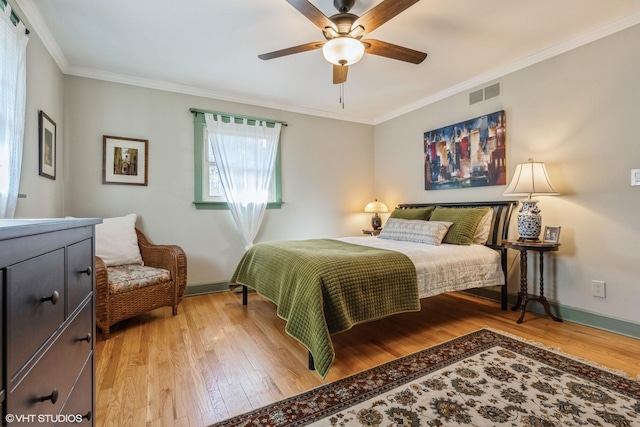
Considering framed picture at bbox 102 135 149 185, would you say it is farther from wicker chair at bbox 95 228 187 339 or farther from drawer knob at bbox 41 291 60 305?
drawer knob at bbox 41 291 60 305

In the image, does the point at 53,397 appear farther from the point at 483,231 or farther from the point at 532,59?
the point at 532,59

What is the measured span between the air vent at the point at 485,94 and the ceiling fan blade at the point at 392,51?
55.1 inches

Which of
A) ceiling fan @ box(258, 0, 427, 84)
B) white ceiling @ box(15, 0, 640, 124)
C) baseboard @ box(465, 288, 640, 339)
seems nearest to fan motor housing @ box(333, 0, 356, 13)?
ceiling fan @ box(258, 0, 427, 84)

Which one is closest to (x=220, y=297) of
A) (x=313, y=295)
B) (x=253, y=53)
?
(x=313, y=295)

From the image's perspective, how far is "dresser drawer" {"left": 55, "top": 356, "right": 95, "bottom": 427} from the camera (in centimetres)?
87

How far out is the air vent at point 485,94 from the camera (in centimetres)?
321

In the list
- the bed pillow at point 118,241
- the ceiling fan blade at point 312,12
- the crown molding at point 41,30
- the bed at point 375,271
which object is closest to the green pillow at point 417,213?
the bed at point 375,271

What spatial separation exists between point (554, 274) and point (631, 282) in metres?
0.52

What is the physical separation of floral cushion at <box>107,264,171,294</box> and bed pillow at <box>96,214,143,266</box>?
0.25ft

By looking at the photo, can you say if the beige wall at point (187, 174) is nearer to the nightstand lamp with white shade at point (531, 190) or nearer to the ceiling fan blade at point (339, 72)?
the ceiling fan blade at point (339, 72)

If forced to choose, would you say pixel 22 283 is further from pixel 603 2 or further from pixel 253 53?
pixel 603 2

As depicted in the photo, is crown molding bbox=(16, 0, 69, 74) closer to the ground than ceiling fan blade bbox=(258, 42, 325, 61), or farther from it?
farther from it

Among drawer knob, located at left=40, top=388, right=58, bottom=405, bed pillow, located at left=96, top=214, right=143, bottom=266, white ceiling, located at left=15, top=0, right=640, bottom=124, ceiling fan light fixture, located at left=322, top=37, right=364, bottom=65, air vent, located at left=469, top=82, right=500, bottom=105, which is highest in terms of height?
white ceiling, located at left=15, top=0, right=640, bottom=124

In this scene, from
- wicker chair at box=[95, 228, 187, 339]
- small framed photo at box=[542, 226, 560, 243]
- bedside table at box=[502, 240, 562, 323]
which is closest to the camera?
wicker chair at box=[95, 228, 187, 339]
